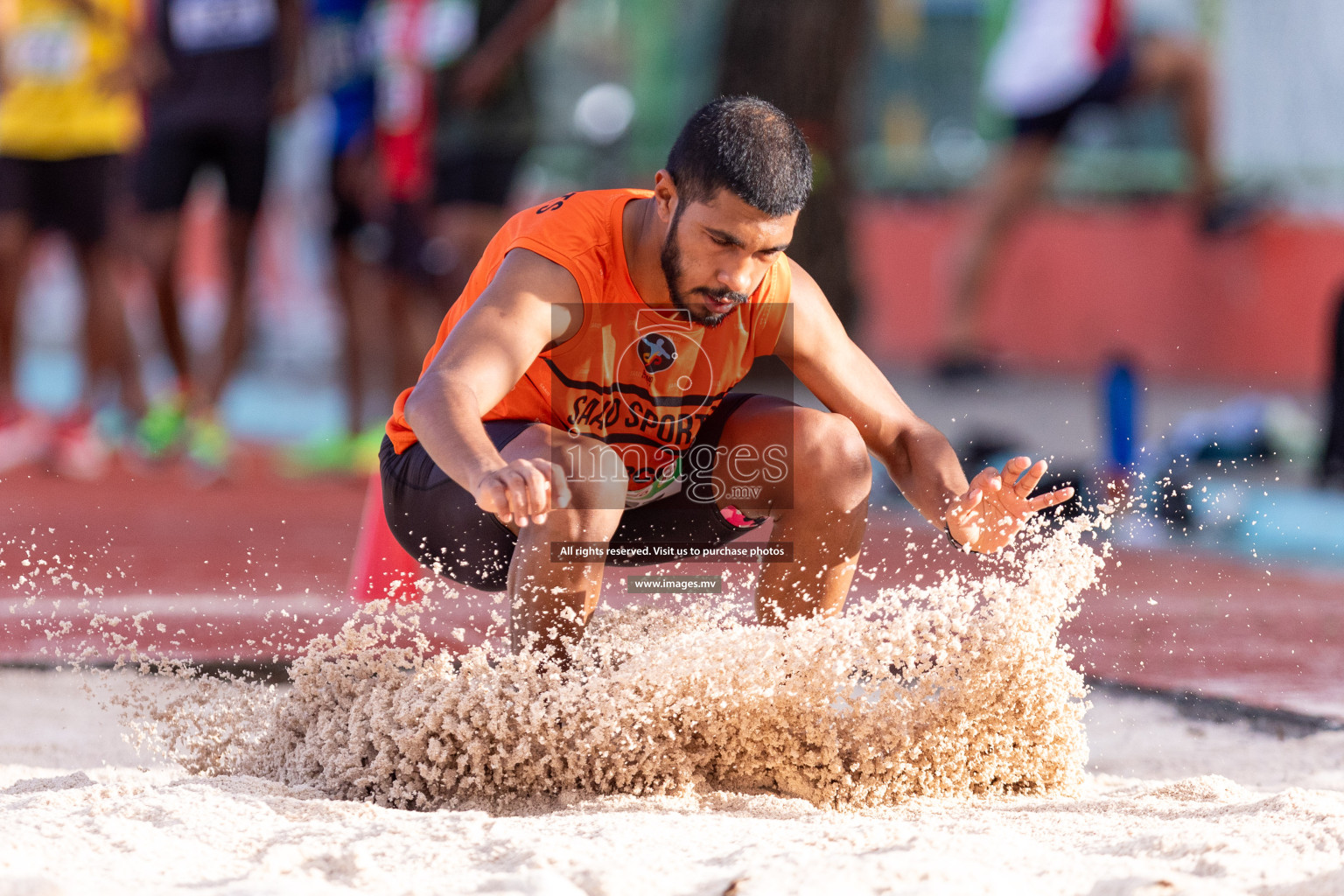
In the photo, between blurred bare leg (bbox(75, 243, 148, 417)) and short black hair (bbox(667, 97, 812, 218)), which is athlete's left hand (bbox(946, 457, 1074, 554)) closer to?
short black hair (bbox(667, 97, 812, 218))

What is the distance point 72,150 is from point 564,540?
4.88 meters

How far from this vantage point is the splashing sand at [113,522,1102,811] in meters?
2.36

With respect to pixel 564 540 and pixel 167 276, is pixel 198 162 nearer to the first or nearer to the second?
pixel 167 276

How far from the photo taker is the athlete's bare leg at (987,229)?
256 inches

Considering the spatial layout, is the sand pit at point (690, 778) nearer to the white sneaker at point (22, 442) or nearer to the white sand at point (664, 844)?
the white sand at point (664, 844)

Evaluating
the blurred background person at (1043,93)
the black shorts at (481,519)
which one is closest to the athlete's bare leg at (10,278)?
the blurred background person at (1043,93)

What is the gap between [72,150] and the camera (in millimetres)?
6480

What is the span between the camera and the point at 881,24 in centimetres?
1048

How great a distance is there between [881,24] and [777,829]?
29.8 ft

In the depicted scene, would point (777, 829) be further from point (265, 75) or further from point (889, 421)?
point (265, 75)

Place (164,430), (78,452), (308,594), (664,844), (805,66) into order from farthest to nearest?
(805,66)
(164,430)
(78,452)
(308,594)
(664,844)

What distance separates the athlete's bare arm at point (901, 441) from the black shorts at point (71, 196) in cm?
466

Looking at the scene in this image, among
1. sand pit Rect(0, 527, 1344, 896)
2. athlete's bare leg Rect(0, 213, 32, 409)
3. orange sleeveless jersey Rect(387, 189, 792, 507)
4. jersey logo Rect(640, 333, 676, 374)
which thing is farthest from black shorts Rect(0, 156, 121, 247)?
jersey logo Rect(640, 333, 676, 374)

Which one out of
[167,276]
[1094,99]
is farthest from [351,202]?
[1094,99]
